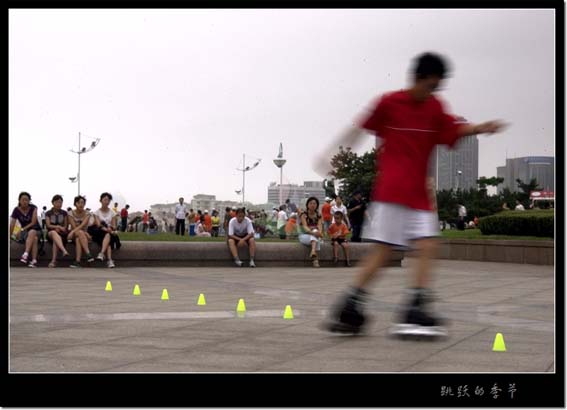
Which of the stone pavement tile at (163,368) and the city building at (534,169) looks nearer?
the city building at (534,169)

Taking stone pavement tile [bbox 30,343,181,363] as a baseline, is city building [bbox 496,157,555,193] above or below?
above

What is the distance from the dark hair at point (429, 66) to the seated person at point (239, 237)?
1012 cm

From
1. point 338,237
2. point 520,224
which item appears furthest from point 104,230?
point 520,224

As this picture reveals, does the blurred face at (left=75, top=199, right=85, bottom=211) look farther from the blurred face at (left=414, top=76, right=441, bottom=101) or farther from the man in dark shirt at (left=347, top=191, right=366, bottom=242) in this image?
the blurred face at (left=414, top=76, right=441, bottom=101)

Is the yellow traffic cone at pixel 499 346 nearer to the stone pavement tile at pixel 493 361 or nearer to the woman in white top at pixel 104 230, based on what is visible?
the stone pavement tile at pixel 493 361

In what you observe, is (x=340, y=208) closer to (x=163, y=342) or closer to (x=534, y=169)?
(x=163, y=342)

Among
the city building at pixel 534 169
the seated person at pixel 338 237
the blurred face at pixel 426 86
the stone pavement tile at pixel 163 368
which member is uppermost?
the blurred face at pixel 426 86

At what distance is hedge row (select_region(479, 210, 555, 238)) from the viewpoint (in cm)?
1747

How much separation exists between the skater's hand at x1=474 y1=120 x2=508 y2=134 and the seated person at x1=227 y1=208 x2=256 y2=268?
10.1 meters

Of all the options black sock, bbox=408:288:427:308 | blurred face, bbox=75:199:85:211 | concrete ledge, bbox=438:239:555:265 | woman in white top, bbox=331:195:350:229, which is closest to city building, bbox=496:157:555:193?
black sock, bbox=408:288:427:308

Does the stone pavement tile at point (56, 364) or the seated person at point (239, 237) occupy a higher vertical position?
the seated person at point (239, 237)

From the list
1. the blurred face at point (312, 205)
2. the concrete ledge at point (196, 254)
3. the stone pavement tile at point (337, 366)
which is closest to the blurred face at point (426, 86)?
the stone pavement tile at point (337, 366)

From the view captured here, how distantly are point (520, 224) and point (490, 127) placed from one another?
14074mm

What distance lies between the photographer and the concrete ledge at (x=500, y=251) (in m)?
16.7
